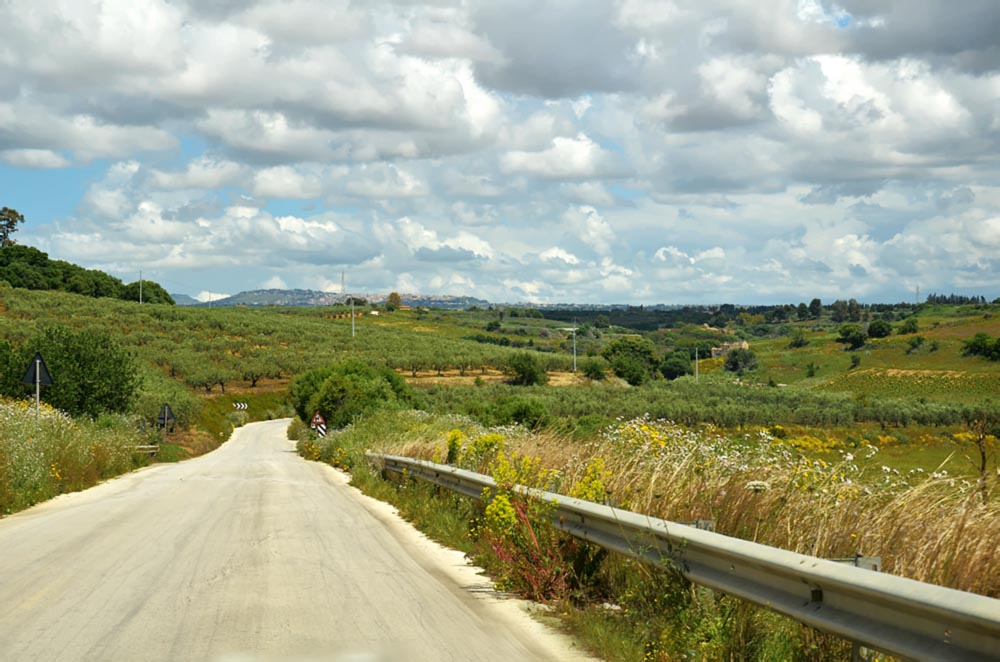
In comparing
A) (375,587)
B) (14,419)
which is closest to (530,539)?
(375,587)

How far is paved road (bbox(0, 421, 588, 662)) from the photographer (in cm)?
719

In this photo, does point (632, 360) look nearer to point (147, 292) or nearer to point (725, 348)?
point (725, 348)

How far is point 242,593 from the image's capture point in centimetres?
923

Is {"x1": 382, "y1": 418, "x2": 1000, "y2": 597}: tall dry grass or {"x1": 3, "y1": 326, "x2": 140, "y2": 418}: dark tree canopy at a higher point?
{"x1": 382, "y1": 418, "x2": 1000, "y2": 597}: tall dry grass

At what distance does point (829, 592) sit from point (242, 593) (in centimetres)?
592

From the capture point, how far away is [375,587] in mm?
9789

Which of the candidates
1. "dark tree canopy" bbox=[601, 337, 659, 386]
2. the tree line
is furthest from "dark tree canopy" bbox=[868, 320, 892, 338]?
the tree line

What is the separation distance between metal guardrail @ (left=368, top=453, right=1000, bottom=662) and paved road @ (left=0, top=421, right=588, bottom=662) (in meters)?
1.12

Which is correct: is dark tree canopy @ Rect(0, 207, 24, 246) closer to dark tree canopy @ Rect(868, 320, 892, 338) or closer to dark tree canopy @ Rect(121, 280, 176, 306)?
dark tree canopy @ Rect(121, 280, 176, 306)

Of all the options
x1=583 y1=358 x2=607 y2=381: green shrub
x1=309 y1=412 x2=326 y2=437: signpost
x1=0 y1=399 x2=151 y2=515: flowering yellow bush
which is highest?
x1=0 y1=399 x2=151 y2=515: flowering yellow bush

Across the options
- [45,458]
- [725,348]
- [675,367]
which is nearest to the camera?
[45,458]

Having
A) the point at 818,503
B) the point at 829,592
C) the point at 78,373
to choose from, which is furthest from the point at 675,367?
the point at 829,592

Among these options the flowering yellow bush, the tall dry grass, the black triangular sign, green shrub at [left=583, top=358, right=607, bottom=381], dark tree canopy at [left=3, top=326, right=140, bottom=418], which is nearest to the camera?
the tall dry grass

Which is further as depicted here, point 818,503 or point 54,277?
point 54,277
